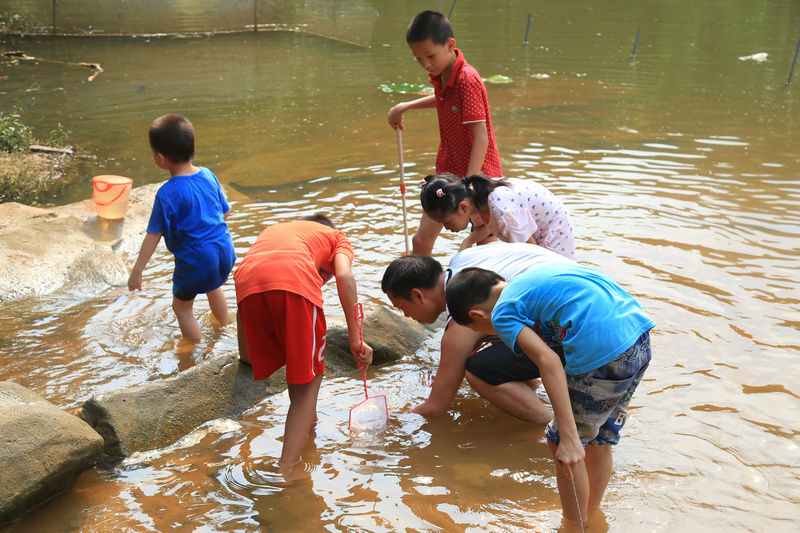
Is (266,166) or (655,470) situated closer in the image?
(655,470)

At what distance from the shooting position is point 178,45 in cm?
1691

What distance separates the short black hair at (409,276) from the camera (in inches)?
124

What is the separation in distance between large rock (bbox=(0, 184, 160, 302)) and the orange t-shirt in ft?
8.84

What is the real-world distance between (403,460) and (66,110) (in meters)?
10.1

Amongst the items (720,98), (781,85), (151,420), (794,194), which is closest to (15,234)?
(151,420)

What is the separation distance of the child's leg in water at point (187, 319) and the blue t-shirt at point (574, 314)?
8.08 ft

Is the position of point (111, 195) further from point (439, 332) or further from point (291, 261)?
point (291, 261)

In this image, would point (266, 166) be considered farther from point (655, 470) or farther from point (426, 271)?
point (655, 470)

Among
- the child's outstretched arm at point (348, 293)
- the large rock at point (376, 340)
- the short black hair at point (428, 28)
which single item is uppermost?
the short black hair at point (428, 28)

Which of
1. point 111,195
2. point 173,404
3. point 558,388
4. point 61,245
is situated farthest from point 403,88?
point 558,388

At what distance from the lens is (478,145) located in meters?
→ 4.21

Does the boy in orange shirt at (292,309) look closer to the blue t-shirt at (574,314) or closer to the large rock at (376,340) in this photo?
the large rock at (376,340)

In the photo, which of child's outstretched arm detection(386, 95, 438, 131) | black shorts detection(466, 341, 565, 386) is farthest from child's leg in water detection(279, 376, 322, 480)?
child's outstretched arm detection(386, 95, 438, 131)

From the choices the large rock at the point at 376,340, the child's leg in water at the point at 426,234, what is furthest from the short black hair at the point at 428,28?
the large rock at the point at 376,340
